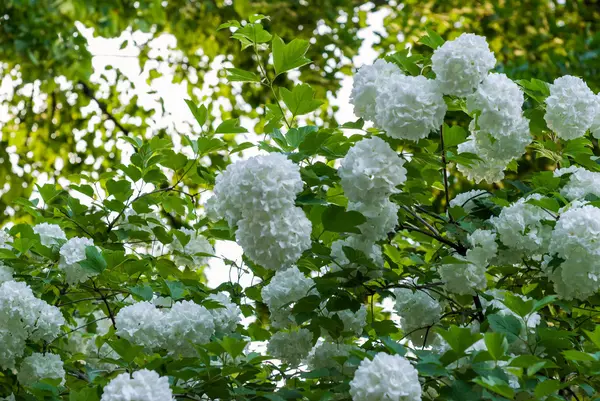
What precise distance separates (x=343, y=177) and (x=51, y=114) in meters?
3.66

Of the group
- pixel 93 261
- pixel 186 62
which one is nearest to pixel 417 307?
pixel 93 261

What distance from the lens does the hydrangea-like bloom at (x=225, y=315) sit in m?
1.44

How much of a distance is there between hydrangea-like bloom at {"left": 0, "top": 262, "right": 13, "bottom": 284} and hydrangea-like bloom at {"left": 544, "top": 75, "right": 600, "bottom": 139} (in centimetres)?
97

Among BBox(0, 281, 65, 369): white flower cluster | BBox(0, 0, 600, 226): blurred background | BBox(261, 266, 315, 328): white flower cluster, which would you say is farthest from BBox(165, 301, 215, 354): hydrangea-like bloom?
BBox(0, 0, 600, 226): blurred background

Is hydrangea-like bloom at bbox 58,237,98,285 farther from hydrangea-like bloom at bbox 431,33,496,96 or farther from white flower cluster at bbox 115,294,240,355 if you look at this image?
hydrangea-like bloom at bbox 431,33,496,96

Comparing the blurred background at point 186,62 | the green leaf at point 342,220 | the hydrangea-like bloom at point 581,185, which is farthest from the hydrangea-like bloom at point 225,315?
the blurred background at point 186,62

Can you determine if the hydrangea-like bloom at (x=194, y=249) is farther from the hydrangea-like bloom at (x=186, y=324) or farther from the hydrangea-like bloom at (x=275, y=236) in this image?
the hydrangea-like bloom at (x=275, y=236)

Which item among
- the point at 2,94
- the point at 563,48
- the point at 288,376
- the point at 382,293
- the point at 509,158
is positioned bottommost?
the point at 288,376

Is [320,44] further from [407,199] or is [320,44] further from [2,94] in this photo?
[407,199]

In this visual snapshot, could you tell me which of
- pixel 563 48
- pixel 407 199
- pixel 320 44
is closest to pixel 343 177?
pixel 407 199

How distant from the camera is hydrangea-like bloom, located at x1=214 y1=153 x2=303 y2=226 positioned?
113cm

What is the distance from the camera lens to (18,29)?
386 centimetres

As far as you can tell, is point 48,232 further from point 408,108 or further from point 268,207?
point 408,108

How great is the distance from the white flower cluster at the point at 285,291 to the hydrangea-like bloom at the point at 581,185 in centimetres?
44
